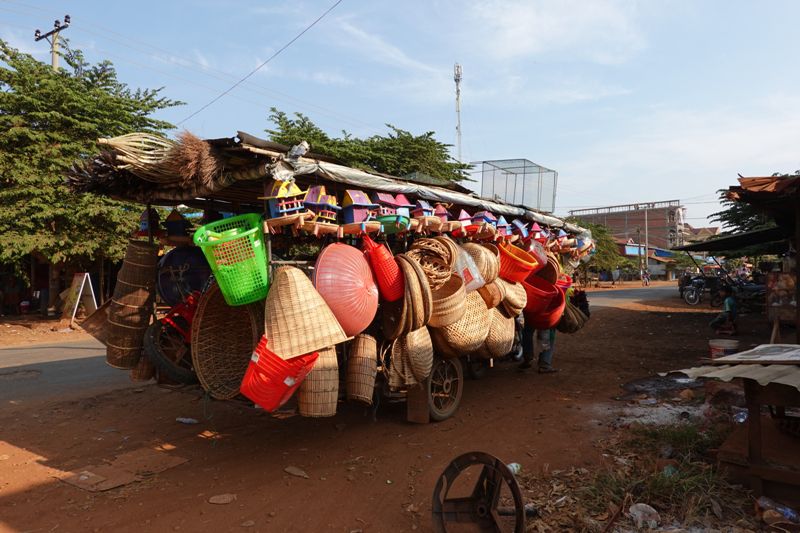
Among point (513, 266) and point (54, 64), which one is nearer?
point (513, 266)

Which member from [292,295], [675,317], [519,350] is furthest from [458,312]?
[675,317]

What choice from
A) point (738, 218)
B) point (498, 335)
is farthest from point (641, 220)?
point (498, 335)

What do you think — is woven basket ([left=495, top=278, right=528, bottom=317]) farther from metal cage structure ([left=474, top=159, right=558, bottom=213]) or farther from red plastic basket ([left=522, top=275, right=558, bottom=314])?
metal cage structure ([left=474, top=159, right=558, bottom=213])

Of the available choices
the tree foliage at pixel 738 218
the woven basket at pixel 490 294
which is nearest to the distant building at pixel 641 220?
the tree foliage at pixel 738 218

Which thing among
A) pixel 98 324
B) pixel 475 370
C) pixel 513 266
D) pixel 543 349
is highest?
pixel 513 266

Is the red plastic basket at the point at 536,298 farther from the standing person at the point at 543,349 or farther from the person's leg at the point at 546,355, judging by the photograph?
the person's leg at the point at 546,355

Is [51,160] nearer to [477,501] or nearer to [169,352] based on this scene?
[169,352]

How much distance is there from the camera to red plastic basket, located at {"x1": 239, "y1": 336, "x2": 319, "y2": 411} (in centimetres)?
386

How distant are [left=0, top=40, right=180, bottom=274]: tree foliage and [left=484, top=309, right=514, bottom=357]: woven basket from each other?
1241 cm

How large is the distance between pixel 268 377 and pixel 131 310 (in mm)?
2194

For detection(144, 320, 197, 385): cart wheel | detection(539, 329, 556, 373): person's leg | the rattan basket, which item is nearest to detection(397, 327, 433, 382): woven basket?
detection(144, 320, 197, 385): cart wheel

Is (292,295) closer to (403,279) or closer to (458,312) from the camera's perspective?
(403,279)

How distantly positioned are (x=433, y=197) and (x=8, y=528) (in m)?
4.94

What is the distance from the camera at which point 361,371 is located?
471cm
